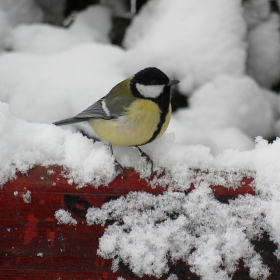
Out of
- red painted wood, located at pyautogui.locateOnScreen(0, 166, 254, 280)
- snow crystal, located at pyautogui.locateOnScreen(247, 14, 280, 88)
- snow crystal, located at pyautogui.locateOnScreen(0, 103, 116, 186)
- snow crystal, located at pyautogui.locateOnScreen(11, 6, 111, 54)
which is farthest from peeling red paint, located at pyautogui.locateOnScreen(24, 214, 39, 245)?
snow crystal, located at pyautogui.locateOnScreen(247, 14, 280, 88)

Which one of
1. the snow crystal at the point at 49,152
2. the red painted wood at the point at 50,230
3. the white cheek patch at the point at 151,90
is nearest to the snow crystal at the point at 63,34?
the white cheek patch at the point at 151,90

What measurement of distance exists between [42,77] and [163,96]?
756mm

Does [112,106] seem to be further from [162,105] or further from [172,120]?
[172,120]

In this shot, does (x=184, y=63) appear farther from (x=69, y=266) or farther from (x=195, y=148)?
(x=69, y=266)

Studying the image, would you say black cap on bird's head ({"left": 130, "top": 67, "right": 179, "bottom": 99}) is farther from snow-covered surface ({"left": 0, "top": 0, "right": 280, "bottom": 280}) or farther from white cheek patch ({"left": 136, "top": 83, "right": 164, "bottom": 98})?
snow-covered surface ({"left": 0, "top": 0, "right": 280, "bottom": 280})

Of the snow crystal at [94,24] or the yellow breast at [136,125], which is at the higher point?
the yellow breast at [136,125]

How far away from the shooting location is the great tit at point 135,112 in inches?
53.5

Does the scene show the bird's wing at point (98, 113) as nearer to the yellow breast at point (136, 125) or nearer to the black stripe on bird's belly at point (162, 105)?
the yellow breast at point (136, 125)

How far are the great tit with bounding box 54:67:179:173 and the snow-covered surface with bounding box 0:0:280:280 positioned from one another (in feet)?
0.15

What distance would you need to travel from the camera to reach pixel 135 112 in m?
1.40

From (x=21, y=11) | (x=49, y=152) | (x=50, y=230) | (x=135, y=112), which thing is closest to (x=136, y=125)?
(x=135, y=112)

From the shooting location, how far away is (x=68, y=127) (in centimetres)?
183

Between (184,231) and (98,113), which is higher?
(184,231)

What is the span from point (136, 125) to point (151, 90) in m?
0.16
